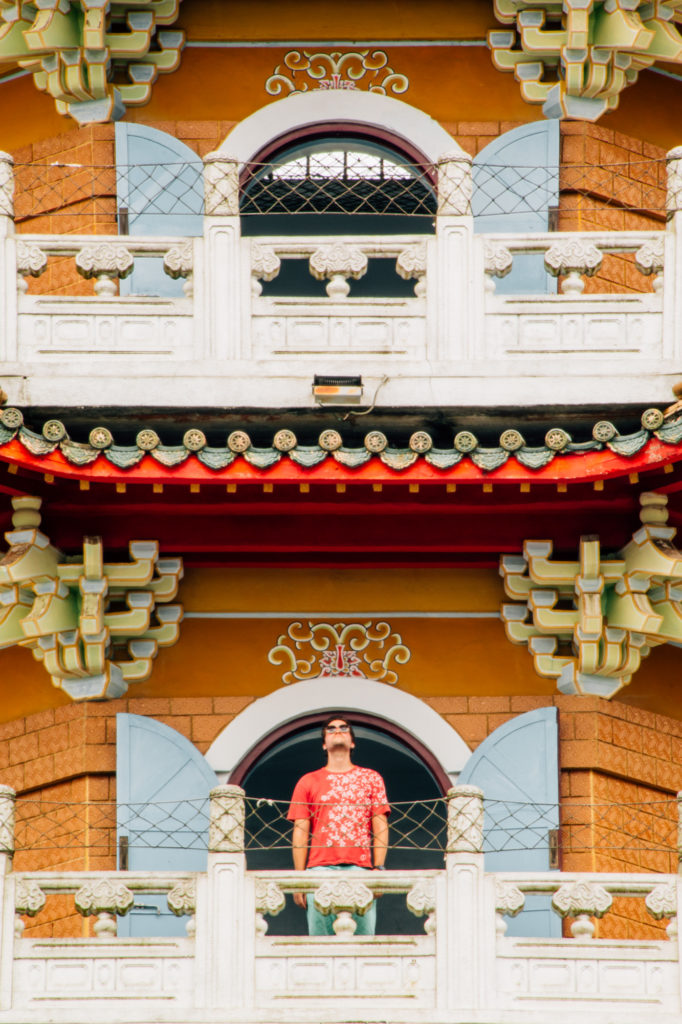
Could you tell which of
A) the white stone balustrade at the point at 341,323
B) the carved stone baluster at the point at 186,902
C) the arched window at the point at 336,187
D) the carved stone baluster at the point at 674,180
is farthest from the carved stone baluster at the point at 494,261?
the carved stone baluster at the point at 186,902

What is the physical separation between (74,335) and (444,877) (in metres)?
4.32

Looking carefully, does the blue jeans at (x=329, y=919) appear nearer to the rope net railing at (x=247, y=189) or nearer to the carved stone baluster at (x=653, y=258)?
the carved stone baluster at (x=653, y=258)

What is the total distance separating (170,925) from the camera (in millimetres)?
14602

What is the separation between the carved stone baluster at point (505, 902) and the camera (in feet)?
43.5

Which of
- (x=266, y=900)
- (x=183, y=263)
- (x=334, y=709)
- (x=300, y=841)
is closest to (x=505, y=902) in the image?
(x=266, y=900)

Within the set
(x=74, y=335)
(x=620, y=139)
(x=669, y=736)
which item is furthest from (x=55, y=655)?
(x=620, y=139)

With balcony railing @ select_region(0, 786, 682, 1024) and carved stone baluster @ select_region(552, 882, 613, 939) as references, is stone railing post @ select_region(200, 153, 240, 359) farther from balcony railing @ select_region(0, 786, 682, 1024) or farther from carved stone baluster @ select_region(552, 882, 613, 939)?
carved stone baluster @ select_region(552, 882, 613, 939)

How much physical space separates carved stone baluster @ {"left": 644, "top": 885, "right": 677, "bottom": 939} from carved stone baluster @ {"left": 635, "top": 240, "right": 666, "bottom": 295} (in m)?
3.99

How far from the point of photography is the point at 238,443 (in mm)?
14195

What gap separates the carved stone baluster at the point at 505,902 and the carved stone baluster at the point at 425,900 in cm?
36

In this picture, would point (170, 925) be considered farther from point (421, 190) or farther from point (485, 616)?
point (421, 190)

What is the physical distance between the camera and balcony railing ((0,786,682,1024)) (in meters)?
13.1

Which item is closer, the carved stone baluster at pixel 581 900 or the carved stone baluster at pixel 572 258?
the carved stone baluster at pixel 581 900

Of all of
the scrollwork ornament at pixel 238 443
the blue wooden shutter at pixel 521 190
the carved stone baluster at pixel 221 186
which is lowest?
the scrollwork ornament at pixel 238 443
